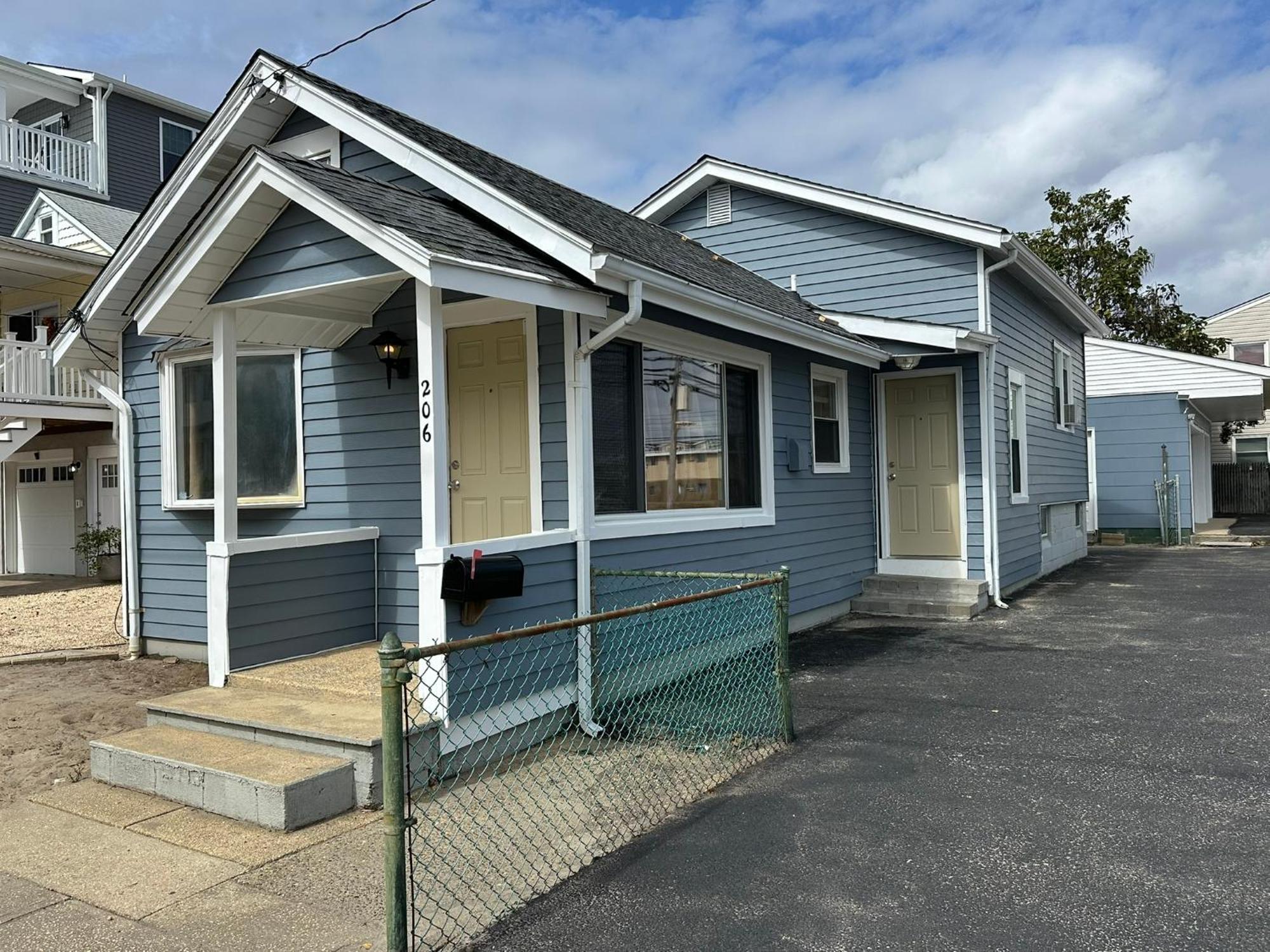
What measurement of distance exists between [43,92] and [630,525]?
19355 mm

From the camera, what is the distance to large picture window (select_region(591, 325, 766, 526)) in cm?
620

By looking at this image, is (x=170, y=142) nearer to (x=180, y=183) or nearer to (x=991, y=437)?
(x=180, y=183)

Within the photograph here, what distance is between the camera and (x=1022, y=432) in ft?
37.5

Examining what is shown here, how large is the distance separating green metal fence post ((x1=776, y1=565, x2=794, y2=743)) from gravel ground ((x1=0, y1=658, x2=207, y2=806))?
3671 millimetres

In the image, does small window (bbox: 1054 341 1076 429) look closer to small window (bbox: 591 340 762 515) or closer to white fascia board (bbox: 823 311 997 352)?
white fascia board (bbox: 823 311 997 352)

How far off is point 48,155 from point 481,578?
19360mm

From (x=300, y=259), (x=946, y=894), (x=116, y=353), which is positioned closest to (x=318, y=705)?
(x=300, y=259)

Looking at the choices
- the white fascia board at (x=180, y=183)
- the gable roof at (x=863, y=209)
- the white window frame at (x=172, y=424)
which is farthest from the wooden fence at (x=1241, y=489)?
the white fascia board at (x=180, y=183)

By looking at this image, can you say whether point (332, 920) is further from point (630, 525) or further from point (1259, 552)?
point (1259, 552)

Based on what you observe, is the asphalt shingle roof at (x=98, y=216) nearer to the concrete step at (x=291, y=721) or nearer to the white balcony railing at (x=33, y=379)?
the white balcony railing at (x=33, y=379)

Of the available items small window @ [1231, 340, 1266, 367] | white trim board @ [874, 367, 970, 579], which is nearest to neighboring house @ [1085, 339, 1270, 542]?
white trim board @ [874, 367, 970, 579]

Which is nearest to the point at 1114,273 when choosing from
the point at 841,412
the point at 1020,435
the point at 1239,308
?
the point at 1239,308

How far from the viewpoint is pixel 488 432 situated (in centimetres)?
628

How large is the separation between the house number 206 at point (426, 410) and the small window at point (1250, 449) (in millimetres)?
30053
